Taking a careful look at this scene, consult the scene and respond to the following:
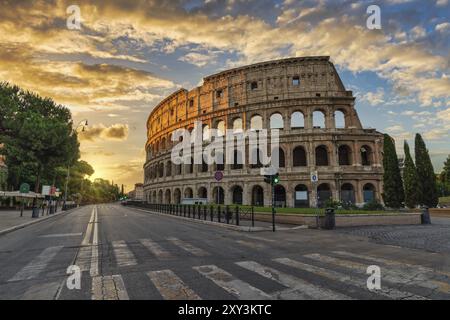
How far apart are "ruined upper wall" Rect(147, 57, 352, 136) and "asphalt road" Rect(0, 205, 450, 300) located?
31.9 meters

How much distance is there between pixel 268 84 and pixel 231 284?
122ft

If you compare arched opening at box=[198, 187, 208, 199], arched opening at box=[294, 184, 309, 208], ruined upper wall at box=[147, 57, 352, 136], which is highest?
ruined upper wall at box=[147, 57, 352, 136]

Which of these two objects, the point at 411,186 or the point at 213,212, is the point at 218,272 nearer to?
A: the point at 213,212

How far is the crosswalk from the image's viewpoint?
4.28 m

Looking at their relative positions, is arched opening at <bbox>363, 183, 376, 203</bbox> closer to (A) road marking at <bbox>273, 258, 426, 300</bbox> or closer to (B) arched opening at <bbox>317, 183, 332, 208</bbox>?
(B) arched opening at <bbox>317, 183, 332, 208</bbox>

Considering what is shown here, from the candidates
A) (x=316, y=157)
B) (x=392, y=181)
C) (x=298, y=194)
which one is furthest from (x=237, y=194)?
(x=392, y=181)

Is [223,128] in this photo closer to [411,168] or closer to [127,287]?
[411,168]

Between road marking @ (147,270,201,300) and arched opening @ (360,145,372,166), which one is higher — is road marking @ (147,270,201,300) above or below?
below

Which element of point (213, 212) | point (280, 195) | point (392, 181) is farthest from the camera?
point (280, 195)

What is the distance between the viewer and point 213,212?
913 inches

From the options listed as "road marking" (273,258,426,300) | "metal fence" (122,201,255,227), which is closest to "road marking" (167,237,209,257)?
"road marking" (273,258,426,300)

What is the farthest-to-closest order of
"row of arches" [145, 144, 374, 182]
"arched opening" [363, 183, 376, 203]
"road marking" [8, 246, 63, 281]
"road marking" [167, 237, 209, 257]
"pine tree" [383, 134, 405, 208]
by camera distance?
"row of arches" [145, 144, 374, 182] → "arched opening" [363, 183, 376, 203] → "pine tree" [383, 134, 405, 208] → "road marking" [167, 237, 209, 257] → "road marking" [8, 246, 63, 281]

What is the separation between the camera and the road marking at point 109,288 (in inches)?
161

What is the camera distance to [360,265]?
632 centimetres
